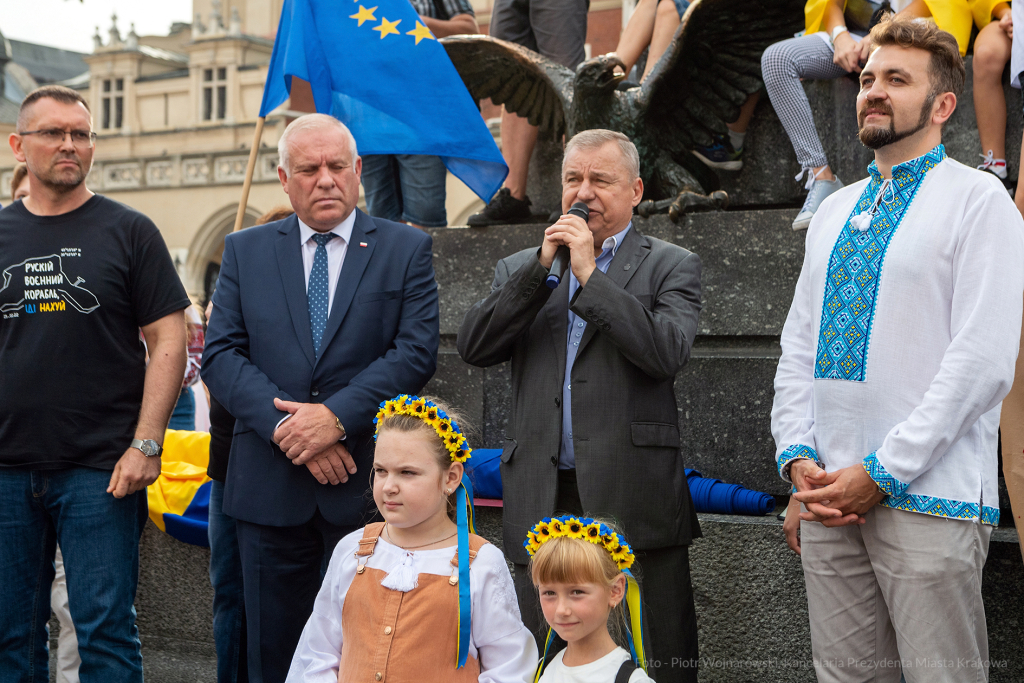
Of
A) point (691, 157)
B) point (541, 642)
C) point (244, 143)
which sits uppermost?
point (244, 143)

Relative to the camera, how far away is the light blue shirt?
282 cm

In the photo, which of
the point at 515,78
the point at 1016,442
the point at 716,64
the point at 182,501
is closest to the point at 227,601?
the point at 182,501

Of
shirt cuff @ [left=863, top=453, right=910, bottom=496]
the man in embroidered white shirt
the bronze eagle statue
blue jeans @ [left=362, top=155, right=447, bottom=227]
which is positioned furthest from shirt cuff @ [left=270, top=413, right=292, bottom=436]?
blue jeans @ [left=362, top=155, right=447, bottom=227]

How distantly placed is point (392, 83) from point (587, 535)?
2813 mm

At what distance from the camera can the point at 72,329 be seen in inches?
126

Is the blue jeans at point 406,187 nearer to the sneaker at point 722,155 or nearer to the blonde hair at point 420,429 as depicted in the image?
the sneaker at point 722,155

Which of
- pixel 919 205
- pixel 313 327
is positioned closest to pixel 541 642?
pixel 313 327

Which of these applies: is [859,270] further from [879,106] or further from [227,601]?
[227,601]

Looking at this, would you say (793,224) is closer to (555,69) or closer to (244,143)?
(555,69)

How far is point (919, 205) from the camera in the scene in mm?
2545

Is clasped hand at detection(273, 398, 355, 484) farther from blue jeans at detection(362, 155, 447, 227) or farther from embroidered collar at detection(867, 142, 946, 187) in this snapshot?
blue jeans at detection(362, 155, 447, 227)

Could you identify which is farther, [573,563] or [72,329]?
[72,329]

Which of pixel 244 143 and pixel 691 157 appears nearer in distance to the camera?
pixel 691 157

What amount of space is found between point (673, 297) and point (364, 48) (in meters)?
2.41
